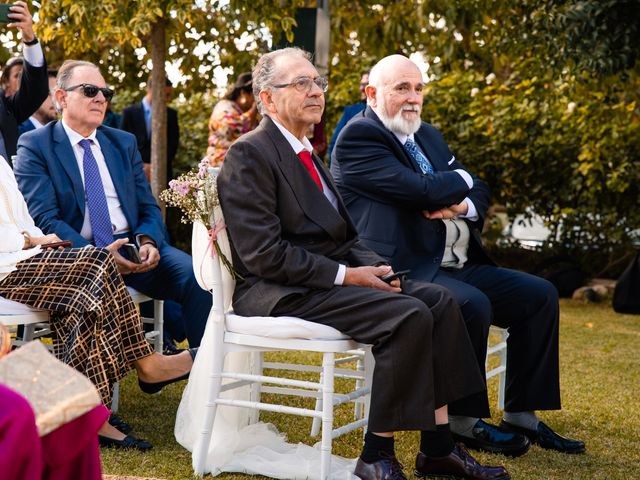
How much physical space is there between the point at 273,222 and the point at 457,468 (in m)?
1.25

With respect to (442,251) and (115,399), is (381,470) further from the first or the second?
(115,399)

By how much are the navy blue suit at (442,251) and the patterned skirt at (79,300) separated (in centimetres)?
121

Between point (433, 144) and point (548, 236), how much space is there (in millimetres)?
7499

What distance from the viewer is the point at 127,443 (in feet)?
14.3

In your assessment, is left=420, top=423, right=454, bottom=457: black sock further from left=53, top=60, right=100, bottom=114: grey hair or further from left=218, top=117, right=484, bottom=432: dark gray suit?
left=53, top=60, right=100, bottom=114: grey hair

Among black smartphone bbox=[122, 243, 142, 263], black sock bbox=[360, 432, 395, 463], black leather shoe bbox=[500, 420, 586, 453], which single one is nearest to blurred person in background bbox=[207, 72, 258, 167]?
black smartphone bbox=[122, 243, 142, 263]

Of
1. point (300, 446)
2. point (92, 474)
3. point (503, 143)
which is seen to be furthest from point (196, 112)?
point (92, 474)

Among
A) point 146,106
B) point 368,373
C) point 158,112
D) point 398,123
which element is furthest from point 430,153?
point 146,106

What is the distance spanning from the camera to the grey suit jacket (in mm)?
3831

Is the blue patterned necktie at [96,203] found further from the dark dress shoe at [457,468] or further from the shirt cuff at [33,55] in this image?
the dark dress shoe at [457,468]

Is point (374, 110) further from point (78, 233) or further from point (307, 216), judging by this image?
point (78, 233)

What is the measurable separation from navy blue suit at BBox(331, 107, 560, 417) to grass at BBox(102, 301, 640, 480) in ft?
1.02

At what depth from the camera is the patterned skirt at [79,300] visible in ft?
13.8

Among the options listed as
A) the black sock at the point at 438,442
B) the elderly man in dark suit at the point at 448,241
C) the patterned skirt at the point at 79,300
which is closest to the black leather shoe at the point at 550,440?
the elderly man in dark suit at the point at 448,241
